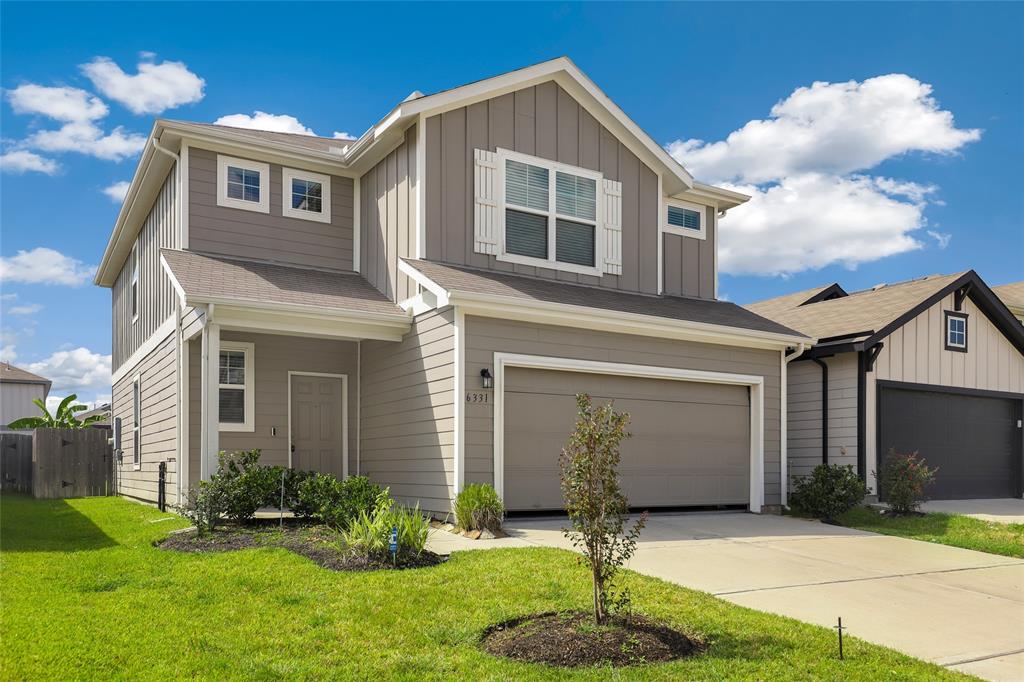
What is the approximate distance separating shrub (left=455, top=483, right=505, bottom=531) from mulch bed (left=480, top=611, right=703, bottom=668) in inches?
152

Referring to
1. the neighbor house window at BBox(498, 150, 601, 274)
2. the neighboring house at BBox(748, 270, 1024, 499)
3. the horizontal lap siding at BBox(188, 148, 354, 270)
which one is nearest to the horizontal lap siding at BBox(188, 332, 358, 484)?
the horizontal lap siding at BBox(188, 148, 354, 270)

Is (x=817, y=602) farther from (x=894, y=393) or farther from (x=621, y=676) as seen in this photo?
(x=894, y=393)

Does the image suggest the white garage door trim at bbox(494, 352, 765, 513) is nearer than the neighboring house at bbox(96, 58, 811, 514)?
Yes

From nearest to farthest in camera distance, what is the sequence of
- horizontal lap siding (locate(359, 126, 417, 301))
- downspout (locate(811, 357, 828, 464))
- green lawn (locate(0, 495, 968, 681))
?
1. green lawn (locate(0, 495, 968, 681))
2. horizontal lap siding (locate(359, 126, 417, 301))
3. downspout (locate(811, 357, 828, 464))

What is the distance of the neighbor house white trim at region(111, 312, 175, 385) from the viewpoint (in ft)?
42.6

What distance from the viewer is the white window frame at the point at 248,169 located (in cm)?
1284

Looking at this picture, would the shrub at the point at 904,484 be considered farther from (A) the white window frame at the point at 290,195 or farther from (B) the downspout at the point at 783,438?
(A) the white window frame at the point at 290,195

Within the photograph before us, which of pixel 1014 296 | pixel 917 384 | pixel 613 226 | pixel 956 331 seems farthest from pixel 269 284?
pixel 1014 296

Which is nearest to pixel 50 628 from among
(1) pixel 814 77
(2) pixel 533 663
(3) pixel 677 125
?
(2) pixel 533 663

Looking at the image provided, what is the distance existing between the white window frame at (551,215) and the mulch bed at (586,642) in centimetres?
754

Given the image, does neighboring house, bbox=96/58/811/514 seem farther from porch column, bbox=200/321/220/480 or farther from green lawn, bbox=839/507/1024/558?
green lawn, bbox=839/507/1024/558

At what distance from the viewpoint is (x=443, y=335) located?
34.9ft

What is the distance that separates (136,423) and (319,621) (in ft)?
38.8

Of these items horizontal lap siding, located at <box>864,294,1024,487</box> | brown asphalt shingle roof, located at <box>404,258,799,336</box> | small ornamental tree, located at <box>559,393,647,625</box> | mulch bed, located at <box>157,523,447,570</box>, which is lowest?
mulch bed, located at <box>157,523,447,570</box>
